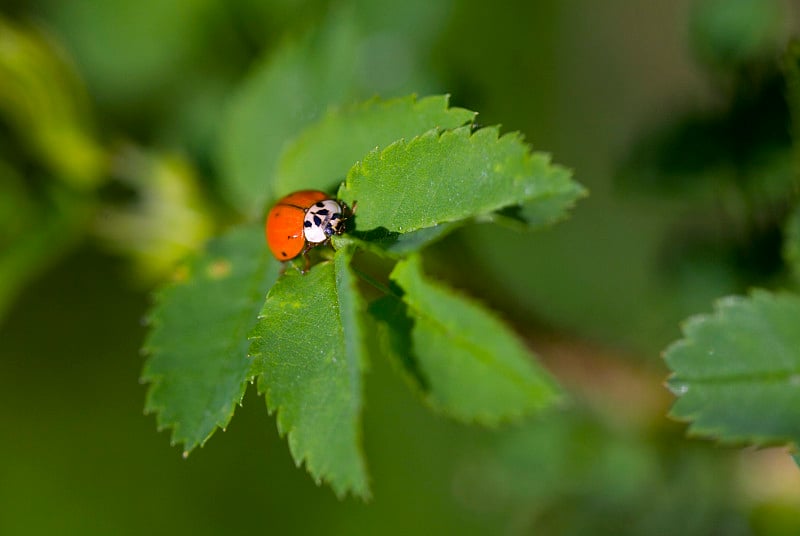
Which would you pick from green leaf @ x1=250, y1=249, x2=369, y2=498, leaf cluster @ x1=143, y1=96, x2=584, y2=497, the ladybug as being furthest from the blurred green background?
green leaf @ x1=250, y1=249, x2=369, y2=498

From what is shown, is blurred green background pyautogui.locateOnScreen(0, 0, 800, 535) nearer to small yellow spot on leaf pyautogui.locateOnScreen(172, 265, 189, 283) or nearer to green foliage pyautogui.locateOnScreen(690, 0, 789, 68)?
green foliage pyautogui.locateOnScreen(690, 0, 789, 68)

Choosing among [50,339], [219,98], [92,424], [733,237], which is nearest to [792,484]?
[733,237]

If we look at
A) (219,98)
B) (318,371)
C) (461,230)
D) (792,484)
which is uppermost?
(219,98)

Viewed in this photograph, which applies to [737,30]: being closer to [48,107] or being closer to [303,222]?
[303,222]

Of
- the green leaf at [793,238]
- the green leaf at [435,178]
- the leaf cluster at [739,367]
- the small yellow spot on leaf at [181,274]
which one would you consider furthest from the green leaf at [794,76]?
the small yellow spot on leaf at [181,274]

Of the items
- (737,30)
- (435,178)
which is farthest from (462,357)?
(737,30)

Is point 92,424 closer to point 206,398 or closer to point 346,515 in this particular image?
point 346,515
